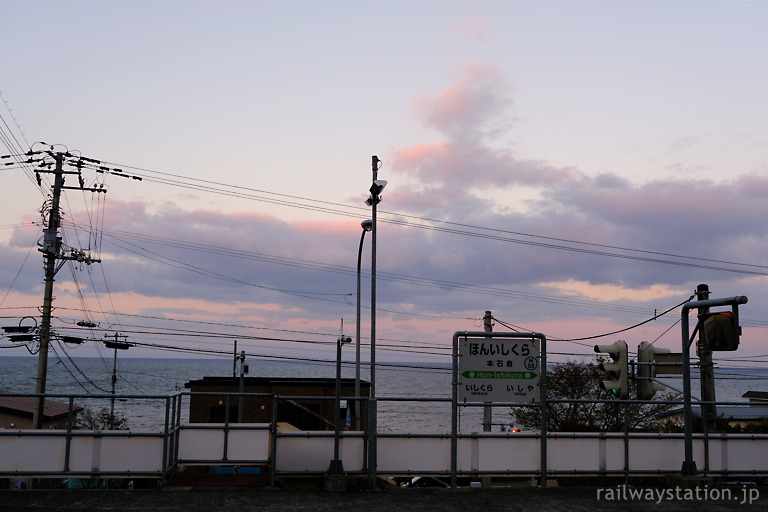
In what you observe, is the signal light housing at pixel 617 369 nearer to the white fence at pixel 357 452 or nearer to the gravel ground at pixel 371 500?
the white fence at pixel 357 452

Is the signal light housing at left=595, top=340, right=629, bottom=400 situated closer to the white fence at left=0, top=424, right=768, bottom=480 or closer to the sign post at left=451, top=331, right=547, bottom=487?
the white fence at left=0, top=424, right=768, bottom=480

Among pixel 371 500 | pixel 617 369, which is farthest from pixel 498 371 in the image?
pixel 371 500

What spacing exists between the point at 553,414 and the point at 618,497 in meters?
35.6

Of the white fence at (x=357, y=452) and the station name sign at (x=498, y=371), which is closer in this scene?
the white fence at (x=357, y=452)

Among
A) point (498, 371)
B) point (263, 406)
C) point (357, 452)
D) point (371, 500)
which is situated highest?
point (498, 371)

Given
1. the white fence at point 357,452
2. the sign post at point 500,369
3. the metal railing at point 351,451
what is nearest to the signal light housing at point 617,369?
the metal railing at point 351,451

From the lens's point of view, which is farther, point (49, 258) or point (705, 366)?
point (49, 258)

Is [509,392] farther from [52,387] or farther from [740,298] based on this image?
[52,387]

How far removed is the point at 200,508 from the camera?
9672 millimetres

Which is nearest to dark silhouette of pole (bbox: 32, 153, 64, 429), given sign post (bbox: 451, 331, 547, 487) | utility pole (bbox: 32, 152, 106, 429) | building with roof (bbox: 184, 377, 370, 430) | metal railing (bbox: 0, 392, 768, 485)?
utility pole (bbox: 32, 152, 106, 429)

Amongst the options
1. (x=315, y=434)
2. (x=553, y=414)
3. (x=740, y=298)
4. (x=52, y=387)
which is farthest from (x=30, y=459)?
(x=52, y=387)

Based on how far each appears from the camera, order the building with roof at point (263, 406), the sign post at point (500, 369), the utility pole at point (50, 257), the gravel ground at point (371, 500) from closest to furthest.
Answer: the gravel ground at point (371, 500) → the sign post at point (500, 369) → the utility pole at point (50, 257) → the building with roof at point (263, 406)

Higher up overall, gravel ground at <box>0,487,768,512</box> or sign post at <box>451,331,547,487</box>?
sign post at <box>451,331,547,487</box>

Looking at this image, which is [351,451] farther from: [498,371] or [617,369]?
[617,369]
